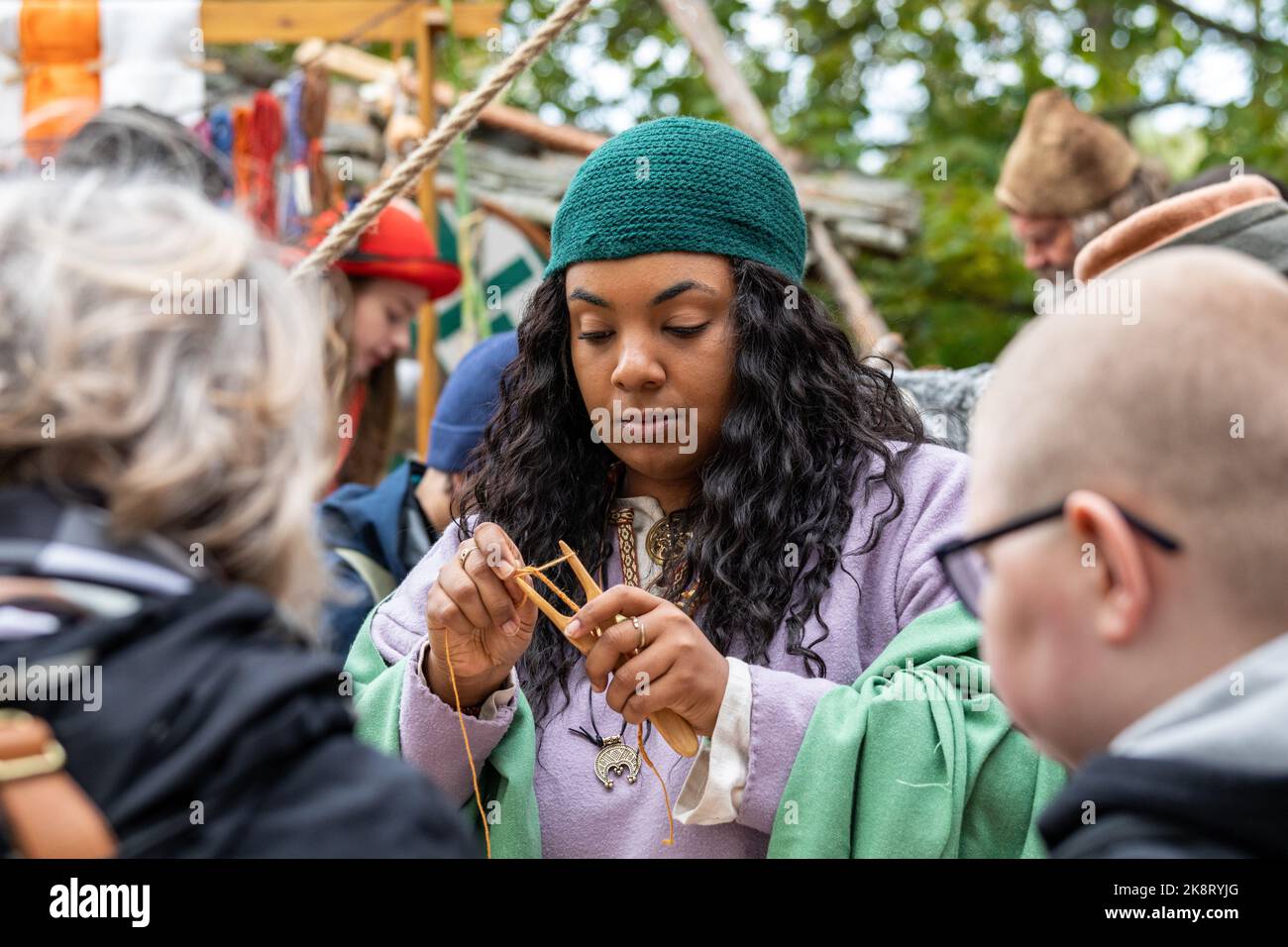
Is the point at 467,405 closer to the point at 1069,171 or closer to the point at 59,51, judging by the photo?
the point at 59,51

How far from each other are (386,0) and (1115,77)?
626cm

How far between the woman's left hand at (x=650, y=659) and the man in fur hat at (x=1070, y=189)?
9.74ft

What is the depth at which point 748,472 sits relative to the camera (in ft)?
7.55

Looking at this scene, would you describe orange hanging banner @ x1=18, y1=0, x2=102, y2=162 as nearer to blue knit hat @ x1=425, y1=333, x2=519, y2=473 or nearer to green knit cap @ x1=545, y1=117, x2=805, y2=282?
blue knit hat @ x1=425, y1=333, x2=519, y2=473

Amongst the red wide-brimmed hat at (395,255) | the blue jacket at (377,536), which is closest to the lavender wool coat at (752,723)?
the blue jacket at (377,536)

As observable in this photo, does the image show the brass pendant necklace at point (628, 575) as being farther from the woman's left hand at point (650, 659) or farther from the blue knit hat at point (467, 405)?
the blue knit hat at point (467, 405)

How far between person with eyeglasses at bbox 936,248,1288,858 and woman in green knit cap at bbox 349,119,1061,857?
0.77 m

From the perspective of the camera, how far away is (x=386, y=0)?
16.8ft

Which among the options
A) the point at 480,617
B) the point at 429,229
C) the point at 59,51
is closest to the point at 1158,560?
the point at 480,617

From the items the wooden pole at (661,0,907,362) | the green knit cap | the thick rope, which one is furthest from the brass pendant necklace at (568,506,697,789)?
A: the wooden pole at (661,0,907,362)

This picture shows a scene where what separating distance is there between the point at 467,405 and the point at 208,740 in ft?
7.79

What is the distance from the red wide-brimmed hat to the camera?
4.31 metres

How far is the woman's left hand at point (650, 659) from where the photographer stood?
1.95 metres
